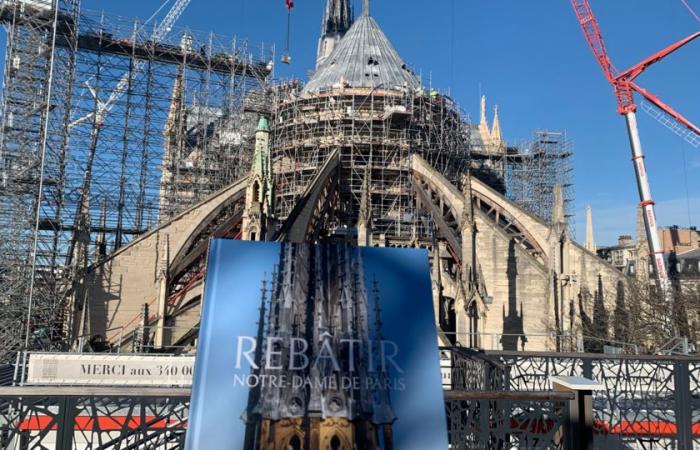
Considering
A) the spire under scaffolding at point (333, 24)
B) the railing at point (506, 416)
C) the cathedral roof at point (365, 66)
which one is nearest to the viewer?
the railing at point (506, 416)

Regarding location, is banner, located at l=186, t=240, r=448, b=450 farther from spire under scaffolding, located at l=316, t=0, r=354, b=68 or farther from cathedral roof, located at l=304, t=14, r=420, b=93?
spire under scaffolding, located at l=316, t=0, r=354, b=68

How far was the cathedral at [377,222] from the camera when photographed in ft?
52.5

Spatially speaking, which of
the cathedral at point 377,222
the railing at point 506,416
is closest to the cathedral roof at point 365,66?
the cathedral at point 377,222

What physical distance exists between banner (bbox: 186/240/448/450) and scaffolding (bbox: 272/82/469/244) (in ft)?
66.2

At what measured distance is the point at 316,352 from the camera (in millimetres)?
3520

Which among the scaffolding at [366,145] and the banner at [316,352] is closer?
the banner at [316,352]

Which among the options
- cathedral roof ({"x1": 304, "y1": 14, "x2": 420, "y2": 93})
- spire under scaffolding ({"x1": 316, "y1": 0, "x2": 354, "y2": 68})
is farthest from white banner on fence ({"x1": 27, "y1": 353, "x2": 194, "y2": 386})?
spire under scaffolding ({"x1": 316, "y1": 0, "x2": 354, "y2": 68})

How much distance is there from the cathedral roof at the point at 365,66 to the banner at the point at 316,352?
2547 cm

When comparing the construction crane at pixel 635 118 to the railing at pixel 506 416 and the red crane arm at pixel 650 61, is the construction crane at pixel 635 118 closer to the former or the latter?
the red crane arm at pixel 650 61

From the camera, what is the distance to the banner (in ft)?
10.7

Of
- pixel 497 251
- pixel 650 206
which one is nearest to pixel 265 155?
pixel 497 251

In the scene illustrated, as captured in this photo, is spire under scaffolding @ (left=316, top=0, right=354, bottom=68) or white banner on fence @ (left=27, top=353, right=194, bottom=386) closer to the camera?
white banner on fence @ (left=27, top=353, right=194, bottom=386)

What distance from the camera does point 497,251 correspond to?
19250 mm

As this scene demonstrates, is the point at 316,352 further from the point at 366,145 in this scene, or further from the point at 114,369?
the point at 366,145
